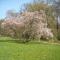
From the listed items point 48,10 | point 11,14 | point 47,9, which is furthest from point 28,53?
point 47,9

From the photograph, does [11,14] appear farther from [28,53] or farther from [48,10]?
[28,53]

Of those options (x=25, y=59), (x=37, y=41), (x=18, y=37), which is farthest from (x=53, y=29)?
(x=25, y=59)

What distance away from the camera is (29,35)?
1070cm

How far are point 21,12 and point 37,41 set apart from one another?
184 centimetres

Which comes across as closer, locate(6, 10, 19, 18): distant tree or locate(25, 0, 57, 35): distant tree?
locate(6, 10, 19, 18): distant tree

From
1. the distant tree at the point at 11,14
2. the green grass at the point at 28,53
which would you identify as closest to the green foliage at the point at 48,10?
the distant tree at the point at 11,14

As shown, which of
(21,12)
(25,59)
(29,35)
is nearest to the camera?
(25,59)

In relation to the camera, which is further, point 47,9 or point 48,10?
point 47,9

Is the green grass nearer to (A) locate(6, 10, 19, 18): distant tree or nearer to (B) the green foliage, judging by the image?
(A) locate(6, 10, 19, 18): distant tree

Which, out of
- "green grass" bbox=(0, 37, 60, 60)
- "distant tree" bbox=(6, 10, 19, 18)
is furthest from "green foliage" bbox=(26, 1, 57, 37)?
"green grass" bbox=(0, 37, 60, 60)

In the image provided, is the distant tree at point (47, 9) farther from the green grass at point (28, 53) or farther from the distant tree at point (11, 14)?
the green grass at point (28, 53)

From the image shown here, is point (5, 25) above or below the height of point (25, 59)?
above

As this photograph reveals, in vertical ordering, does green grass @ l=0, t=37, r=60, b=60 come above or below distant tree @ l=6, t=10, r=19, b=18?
below

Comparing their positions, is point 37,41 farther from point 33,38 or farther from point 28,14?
point 28,14
